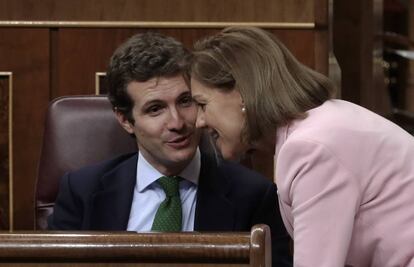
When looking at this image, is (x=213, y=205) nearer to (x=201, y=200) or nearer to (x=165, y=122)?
(x=201, y=200)

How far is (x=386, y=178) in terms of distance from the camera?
1.81 meters

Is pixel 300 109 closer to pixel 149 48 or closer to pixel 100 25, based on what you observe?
pixel 149 48


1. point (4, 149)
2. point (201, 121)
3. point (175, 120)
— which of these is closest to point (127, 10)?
point (4, 149)

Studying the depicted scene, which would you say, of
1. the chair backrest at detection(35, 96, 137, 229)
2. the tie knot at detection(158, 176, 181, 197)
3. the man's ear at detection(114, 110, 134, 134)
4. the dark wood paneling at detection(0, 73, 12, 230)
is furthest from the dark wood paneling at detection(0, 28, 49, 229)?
the tie knot at detection(158, 176, 181, 197)

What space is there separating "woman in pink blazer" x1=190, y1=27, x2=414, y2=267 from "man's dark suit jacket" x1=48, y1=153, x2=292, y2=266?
0.44m

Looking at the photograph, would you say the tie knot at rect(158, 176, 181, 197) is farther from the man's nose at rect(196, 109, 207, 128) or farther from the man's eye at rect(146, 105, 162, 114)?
the man's nose at rect(196, 109, 207, 128)

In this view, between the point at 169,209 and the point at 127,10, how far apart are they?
107cm

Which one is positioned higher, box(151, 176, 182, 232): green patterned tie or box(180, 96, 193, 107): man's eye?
box(180, 96, 193, 107): man's eye

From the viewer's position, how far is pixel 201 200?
2.42 meters

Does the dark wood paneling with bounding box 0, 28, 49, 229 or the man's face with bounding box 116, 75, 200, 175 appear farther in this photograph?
the dark wood paneling with bounding box 0, 28, 49, 229

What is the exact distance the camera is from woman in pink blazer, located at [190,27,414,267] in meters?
1.70

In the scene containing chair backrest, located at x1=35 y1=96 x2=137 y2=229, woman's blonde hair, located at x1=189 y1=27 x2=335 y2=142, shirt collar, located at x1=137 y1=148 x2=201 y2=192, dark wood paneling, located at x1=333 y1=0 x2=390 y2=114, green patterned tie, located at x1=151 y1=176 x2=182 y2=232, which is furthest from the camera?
dark wood paneling, located at x1=333 y1=0 x2=390 y2=114

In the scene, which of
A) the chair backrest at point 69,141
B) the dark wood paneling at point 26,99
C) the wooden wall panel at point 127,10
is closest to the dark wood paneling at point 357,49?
the wooden wall panel at point 127,10

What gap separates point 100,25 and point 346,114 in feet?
5.13
